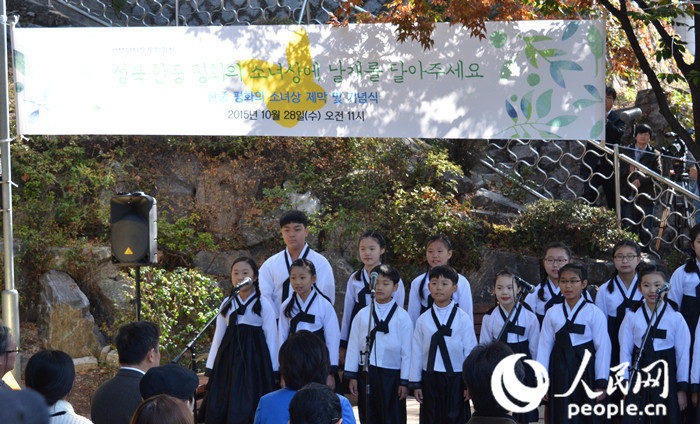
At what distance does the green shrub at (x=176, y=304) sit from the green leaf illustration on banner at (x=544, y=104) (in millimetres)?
4105

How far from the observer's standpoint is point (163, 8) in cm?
1230

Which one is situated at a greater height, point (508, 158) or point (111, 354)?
point (508, 158)

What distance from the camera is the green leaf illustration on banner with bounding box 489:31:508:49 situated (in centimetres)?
648

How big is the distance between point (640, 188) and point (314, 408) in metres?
6.99

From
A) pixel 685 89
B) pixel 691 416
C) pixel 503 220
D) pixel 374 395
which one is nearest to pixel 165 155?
Result: pixel 503 220

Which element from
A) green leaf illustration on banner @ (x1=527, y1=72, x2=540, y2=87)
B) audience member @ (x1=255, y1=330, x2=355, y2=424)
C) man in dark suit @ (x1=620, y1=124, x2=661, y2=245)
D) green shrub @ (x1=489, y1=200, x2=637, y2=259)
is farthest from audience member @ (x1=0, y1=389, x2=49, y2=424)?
man in dark suit @ (x1=620, y1=124, x2=661, y2=245)

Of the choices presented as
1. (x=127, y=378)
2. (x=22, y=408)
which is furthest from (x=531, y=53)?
(x=22, y=408)

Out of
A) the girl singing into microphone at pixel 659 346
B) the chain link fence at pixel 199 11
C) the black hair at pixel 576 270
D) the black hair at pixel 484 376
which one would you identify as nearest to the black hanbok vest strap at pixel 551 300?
→ the black hair at pixel 576 270

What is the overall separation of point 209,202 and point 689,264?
599 cm

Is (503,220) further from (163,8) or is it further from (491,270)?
(163,8)

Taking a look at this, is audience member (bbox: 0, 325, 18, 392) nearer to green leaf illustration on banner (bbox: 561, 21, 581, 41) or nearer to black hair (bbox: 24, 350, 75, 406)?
black hair (bbox: 24, 350, 75, 406)

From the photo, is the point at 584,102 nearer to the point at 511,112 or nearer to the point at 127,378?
the point at 511,112

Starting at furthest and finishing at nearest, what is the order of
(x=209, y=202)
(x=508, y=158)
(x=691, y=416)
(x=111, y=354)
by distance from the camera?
(x=508, y=158) < (x=209, y=202) < (x=111, y=354) < (x=691, y=416)

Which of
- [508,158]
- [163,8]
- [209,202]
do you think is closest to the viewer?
[209,202]
